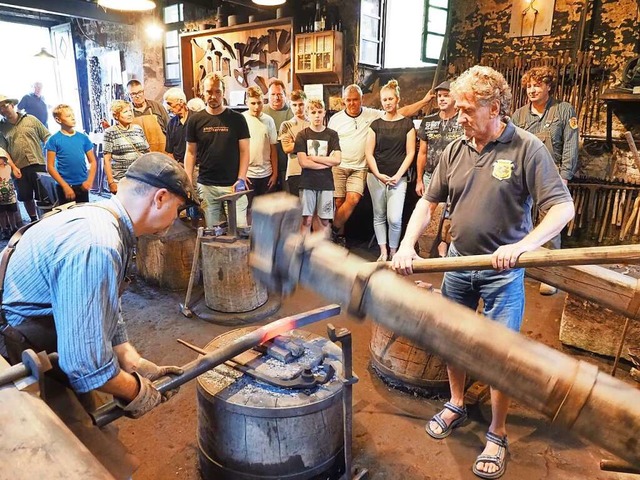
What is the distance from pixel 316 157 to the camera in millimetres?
5266

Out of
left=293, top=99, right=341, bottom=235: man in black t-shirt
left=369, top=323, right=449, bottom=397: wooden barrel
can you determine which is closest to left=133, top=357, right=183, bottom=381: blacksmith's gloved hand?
left=369, top=323, right=449, bottom=397: wooden barrel

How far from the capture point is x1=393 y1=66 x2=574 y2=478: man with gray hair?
2.18 metres

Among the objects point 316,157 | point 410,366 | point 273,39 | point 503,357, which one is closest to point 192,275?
point 316,157

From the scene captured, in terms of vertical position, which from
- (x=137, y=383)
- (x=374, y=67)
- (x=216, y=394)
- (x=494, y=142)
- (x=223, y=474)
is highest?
(x=374, y=67)

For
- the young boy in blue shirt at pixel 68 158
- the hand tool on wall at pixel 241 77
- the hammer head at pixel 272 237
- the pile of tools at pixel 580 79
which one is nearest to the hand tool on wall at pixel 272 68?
the hand tool on wall at pixel 241 77

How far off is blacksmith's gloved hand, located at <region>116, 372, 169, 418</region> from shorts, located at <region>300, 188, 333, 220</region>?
3.81m

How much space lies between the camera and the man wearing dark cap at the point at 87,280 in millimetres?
1492

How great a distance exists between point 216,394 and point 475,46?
5.72m

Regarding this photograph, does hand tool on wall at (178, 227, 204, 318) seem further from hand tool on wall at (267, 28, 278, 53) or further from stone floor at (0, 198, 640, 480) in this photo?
hand tool on wall at (267, 28, 278, 53)

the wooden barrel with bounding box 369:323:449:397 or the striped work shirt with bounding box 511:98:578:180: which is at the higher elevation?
the striped work shirt with bounding box 511:98:578:180

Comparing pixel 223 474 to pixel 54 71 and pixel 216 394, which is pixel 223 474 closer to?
pixel 216 394

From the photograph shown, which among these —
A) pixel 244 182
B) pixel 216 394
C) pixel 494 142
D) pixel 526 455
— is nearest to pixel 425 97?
pixel 244 182

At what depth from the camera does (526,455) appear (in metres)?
2.66

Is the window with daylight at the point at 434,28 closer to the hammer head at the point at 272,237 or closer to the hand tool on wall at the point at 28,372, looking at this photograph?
the hammer head at the point at 272,237
